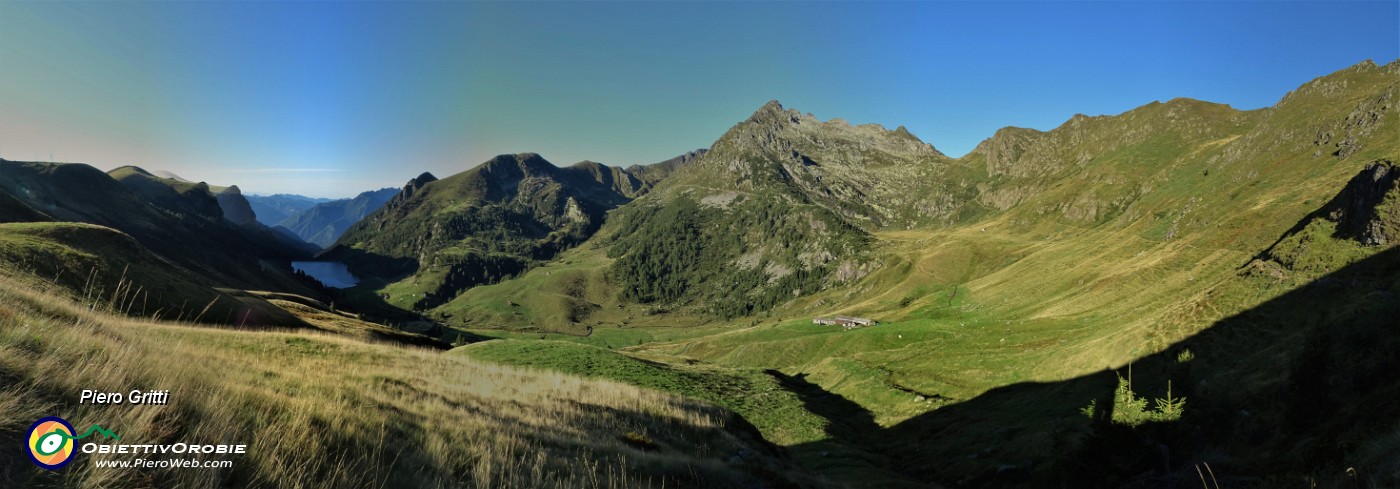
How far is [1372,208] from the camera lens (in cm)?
3044

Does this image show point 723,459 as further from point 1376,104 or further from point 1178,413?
point 1376,104

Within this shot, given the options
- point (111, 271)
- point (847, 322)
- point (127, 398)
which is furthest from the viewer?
point (847, 322)

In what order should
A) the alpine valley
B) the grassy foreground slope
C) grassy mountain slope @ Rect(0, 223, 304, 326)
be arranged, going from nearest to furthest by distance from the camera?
the grassy foreground slope, the alpine valley, grassy mountain slope @ Rect(0, 223, 304, 326)

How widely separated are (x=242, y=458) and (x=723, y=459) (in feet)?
42.4

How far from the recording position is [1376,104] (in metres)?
128

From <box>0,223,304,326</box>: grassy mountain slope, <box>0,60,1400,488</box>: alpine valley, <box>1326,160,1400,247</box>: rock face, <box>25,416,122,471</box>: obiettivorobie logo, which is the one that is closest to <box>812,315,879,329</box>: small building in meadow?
<box>0,60,1400,488</box>: alpine valley

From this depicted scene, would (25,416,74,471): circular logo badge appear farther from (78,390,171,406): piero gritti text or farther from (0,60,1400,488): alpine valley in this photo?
(78,390,171,406): piero gritti text

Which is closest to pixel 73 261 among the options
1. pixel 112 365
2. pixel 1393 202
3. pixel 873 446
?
pixel 112 365

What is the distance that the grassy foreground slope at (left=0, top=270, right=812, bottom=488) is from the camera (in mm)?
6512

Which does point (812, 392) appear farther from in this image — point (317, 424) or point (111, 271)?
point (111, 271)

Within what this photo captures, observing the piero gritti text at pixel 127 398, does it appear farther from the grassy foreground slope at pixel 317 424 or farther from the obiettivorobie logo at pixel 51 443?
the obiettivorobie logo at pixel 51 443

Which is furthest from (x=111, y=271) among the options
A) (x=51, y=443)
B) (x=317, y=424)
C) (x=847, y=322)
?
(x=847, y=322)

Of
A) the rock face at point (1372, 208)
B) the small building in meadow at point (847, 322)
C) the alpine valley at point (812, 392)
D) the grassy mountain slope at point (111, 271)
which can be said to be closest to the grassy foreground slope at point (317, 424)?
the alpine valley at point (812, 392)

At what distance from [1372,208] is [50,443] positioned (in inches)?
2140
